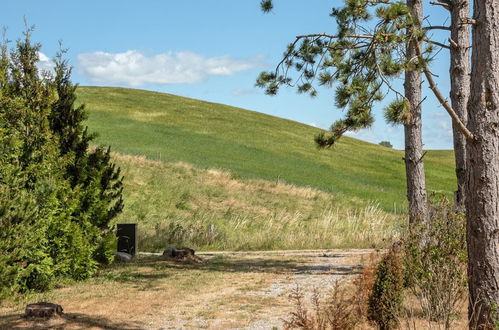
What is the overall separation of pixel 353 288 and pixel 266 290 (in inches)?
65.2

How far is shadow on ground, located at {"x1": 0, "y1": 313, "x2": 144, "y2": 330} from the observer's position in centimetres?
909

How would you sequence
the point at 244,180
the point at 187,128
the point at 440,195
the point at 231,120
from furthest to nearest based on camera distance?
the point at 231,120 < the point at 187,128 < the point at 244,180 < the point at 440,195

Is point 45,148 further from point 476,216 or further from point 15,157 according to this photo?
point 476,216

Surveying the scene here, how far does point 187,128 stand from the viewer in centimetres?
5491

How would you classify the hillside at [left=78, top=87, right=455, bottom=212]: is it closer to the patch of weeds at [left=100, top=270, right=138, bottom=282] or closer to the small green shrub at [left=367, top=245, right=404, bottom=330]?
the patch of weeds at [left=100, top=270, right=138, bottom=282]

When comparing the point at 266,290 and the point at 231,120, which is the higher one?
the point at 231,120

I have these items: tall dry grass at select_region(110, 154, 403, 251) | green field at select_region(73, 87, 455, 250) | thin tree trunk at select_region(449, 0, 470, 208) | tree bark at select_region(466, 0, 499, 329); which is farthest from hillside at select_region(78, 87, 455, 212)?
tree bark at select_region(466, 0, 499, 329)

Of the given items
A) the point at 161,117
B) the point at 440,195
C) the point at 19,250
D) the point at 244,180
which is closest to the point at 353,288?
the point at 440,195

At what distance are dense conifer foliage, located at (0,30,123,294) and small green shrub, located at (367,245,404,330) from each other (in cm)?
639

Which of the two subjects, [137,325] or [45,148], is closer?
[137,325]

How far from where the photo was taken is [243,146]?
5053cm

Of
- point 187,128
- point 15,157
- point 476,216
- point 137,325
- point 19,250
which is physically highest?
point 187,128

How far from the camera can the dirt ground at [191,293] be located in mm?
9312

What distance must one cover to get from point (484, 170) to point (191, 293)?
19.7 ft
